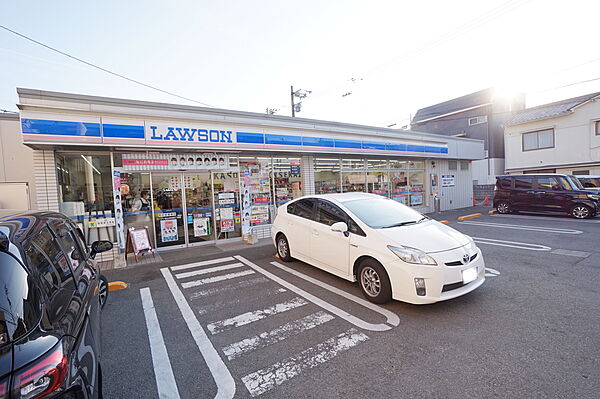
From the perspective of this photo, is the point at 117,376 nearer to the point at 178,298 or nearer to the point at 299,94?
the point at 178,298

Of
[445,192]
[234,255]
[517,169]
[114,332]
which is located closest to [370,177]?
[445,192]

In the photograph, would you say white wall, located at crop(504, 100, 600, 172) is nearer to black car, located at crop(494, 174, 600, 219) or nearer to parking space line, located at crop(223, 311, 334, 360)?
black car, located at crop(494, 174, 600, 219)

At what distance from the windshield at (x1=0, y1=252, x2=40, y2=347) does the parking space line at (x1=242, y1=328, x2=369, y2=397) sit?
1789 millimetres

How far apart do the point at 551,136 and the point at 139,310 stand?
27.3 metres

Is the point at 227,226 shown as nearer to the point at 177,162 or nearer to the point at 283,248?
the point at 177,162

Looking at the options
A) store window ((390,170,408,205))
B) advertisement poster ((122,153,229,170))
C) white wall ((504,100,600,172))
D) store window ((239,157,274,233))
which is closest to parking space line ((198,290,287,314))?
store window ((239,157,274,233))

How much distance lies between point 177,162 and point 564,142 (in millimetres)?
25226

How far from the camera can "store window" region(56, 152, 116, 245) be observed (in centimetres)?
704

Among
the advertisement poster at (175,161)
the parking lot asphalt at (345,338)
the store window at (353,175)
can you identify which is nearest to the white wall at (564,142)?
the store window at (353,175)

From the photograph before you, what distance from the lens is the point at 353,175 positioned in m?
12.2

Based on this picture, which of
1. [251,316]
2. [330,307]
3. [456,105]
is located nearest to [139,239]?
[251,316]

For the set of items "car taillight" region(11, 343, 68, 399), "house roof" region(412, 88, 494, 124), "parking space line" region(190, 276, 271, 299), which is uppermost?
"house roof" region(412, 88, 494, 124)

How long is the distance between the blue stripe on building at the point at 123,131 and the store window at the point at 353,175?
7.53m

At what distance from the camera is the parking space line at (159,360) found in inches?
101
